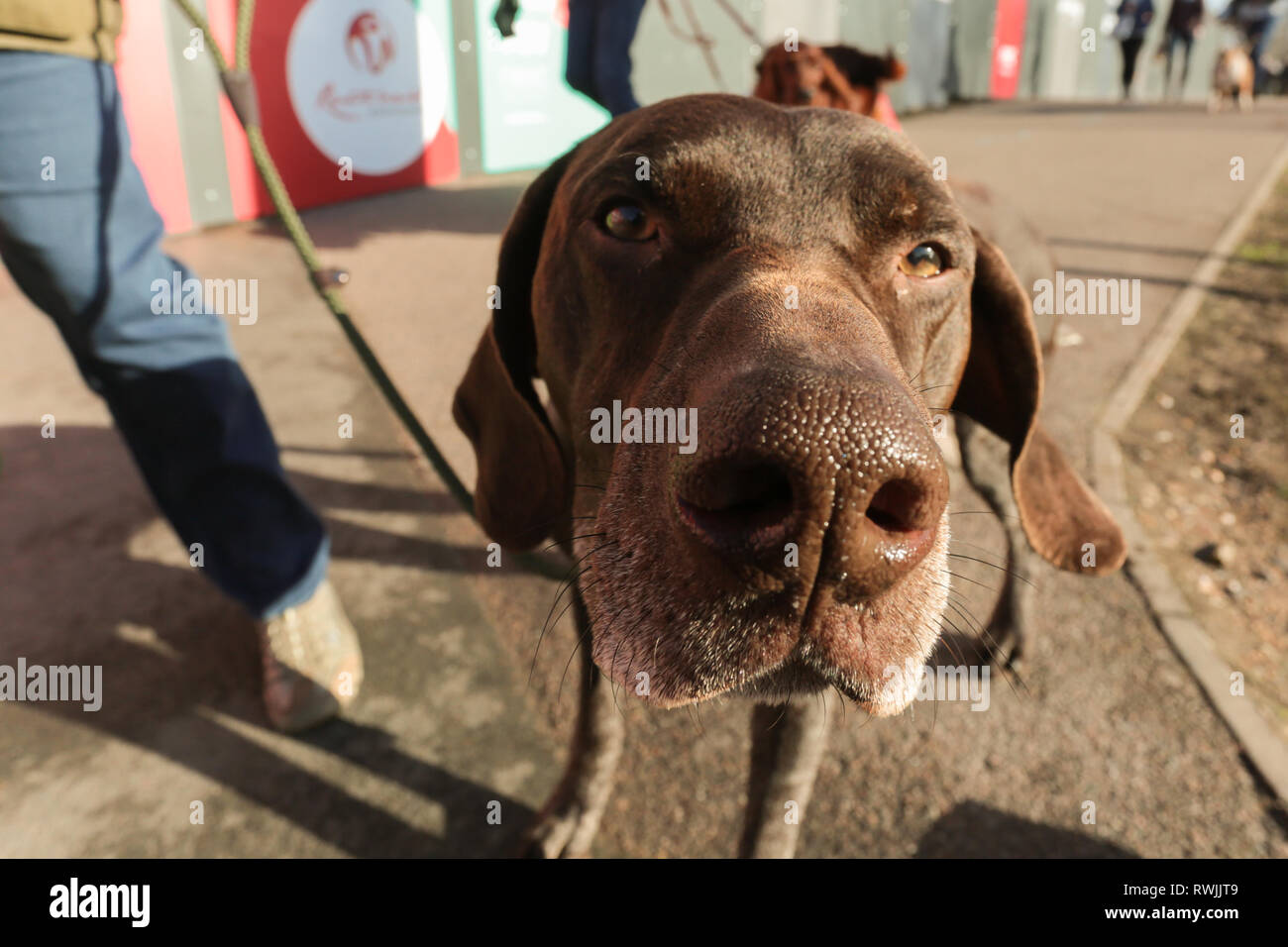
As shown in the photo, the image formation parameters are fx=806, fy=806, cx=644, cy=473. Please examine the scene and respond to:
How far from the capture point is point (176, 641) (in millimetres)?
2859

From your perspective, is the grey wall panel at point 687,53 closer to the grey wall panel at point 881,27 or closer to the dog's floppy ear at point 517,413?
the grey wall panel at point 881,27

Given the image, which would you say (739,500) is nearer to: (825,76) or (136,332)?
(136,332)

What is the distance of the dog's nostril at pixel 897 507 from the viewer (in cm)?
111

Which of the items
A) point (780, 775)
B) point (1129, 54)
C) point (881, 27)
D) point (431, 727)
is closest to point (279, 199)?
point (431, 727)

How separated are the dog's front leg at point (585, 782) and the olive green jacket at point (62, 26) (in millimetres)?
1853

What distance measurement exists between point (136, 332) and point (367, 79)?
821 centimetres

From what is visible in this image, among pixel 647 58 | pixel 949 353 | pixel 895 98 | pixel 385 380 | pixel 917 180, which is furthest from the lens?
pixel 895 98

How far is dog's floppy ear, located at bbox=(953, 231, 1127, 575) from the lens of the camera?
81.9 inches

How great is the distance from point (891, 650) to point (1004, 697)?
1724mm

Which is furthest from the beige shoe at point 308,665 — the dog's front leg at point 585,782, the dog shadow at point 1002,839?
the dog shadow at point 1002,839

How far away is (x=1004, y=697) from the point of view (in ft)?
8.88

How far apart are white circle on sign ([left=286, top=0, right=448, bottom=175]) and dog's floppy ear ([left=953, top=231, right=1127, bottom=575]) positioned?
874cm
